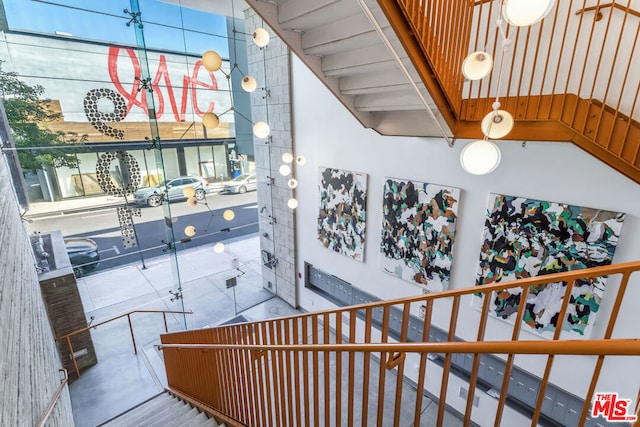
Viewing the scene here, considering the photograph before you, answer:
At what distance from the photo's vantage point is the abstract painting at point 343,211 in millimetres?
5152

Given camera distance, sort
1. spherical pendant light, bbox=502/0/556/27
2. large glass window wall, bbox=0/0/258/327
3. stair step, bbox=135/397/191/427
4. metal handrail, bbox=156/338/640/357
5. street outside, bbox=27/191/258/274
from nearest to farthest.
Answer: metal handrail, bbox=156/338/640/357 → spherical pendant light, bbox=502/0/556/27 → stair step, bbox=135/397/191/427 → large glass window wall, bbox=0/0/258/327 → street outside, bbox=27/191/258/274

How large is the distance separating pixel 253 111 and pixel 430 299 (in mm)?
6229

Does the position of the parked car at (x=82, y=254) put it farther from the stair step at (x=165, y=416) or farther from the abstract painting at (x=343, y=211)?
the abstract painting at (x=343, y=211)

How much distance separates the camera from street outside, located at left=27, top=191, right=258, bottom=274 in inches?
232

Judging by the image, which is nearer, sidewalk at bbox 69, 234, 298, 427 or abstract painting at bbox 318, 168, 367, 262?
sidewalk at bbox 69, 234, 298, 427

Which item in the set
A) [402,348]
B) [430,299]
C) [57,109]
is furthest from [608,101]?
[57,109]

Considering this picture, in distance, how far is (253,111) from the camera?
6832mm

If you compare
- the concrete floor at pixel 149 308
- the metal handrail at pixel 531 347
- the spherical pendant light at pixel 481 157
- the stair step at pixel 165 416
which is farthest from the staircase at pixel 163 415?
the spherical pendant light at pixel 481 157

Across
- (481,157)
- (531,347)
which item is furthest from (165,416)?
(481,157)

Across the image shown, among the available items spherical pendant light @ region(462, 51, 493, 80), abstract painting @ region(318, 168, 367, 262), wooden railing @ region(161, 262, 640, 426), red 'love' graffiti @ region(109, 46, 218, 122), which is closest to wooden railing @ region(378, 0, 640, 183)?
spherical pendant light @ region(462, 51, 493, 80)

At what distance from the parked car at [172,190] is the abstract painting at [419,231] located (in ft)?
13.0

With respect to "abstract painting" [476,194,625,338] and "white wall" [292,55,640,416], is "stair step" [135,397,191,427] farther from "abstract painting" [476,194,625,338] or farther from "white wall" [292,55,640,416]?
"abstract painting" [476,194,625,338]

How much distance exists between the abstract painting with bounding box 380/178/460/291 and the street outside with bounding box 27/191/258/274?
3.89m

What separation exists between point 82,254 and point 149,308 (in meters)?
1.80
